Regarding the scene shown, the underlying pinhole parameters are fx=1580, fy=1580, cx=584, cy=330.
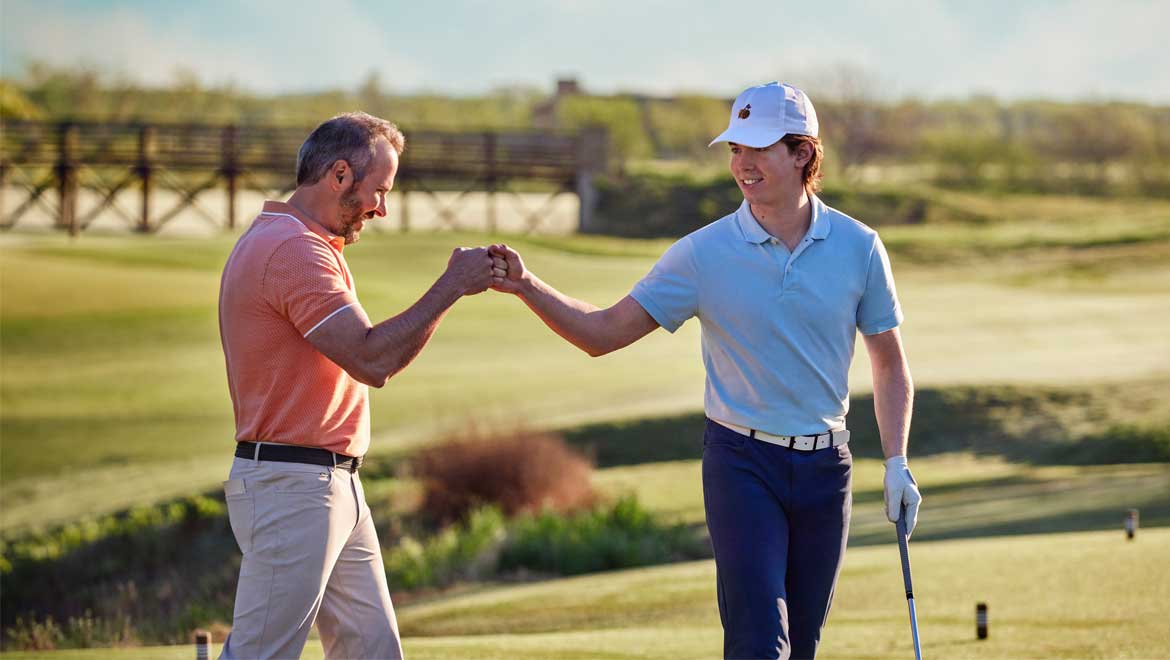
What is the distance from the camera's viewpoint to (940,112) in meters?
132

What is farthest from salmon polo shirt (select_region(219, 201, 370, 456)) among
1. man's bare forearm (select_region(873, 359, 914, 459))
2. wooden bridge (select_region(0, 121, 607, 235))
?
wooden bridge (select_region(0, 121, 607, 235))

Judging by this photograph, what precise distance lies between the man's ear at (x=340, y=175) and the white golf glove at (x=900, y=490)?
2094mm

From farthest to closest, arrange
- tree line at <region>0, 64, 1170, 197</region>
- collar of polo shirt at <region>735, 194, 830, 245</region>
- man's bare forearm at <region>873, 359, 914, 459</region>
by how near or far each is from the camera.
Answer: tree line at <region>0, 64, 1170, 197</region>
man's bare forearm at <region>873, 359, 914, 459</region>
collar of polo shirt at <region>735, 194, 830, 245</region>

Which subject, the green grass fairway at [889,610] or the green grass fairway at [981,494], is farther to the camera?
the green grass fairway at [981,494]

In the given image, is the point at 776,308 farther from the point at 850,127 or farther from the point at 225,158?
the point at 850,127

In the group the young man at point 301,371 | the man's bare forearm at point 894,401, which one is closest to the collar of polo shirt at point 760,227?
the man's bare forearm at point 894,401

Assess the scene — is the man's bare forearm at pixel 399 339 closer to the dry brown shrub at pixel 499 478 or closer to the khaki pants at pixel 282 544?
the khaki pants at pixel 282 544

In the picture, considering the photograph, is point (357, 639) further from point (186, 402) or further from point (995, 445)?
point (186, 402)

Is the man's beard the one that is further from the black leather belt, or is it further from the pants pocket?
the pants pocket

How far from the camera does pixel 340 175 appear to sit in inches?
197

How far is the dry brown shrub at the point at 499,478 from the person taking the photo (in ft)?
60.7

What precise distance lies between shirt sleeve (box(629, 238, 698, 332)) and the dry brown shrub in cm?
1314

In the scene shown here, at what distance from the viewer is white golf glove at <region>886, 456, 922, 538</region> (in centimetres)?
548

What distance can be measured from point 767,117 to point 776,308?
2.08 feet
